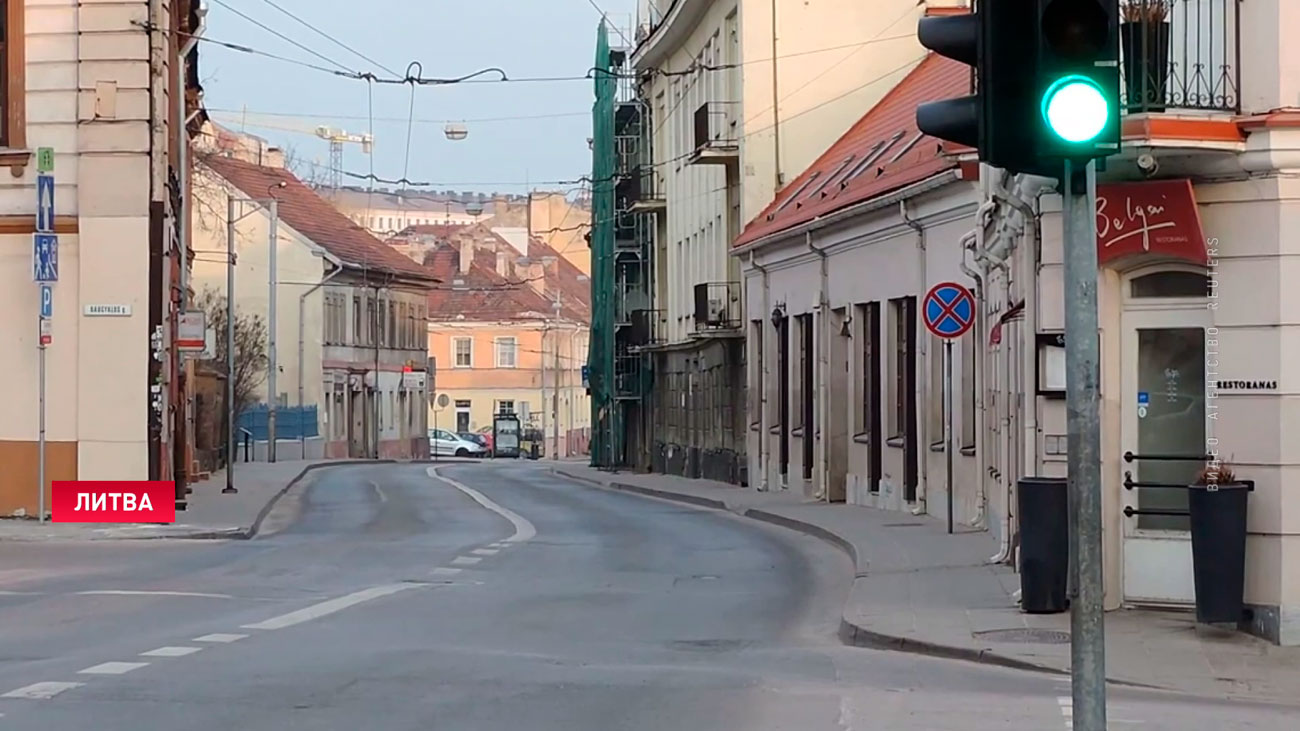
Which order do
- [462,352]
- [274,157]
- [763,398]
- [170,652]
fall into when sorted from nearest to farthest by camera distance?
[170,652] < [763,398] < [274,157] < [462,352]

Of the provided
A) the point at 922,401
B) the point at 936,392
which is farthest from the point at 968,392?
the point at 922,401

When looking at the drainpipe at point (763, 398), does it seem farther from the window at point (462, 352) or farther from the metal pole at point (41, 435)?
the window at point (462, 352)

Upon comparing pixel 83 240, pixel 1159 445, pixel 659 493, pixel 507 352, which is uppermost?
pixel 507 352

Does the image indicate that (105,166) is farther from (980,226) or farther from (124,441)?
(980,226)

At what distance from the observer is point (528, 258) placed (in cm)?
11331

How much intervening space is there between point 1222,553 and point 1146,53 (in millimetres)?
3611

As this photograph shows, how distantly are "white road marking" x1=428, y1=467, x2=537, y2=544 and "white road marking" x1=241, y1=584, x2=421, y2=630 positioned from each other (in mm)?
7090

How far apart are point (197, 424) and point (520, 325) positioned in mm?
57633

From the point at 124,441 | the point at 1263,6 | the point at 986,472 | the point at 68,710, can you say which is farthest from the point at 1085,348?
the point at 124,441

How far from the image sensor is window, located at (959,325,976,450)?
2564 centimetres

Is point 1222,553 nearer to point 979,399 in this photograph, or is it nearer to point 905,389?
point 979,399

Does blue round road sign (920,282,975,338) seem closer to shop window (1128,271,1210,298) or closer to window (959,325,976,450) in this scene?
window (959,325,976,450)

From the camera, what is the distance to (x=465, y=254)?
106750mm

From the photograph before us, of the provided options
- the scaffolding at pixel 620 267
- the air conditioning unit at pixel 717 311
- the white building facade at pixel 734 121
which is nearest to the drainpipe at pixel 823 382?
the white building facade at pixel 734 121
